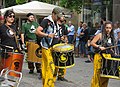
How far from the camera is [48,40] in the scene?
731 centimetres

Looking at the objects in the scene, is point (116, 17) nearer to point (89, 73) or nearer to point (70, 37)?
point (70, 37)

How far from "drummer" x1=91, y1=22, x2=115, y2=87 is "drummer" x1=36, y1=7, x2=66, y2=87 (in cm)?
80

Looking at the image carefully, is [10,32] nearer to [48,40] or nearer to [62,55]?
[48,40]

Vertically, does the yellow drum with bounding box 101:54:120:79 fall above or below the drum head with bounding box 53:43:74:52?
below

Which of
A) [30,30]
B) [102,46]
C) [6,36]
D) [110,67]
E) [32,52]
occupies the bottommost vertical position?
[32,52]

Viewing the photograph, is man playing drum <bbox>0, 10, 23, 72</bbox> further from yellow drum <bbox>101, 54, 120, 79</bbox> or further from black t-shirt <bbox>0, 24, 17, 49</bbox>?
yellow drum <bbox>101, 54, 120, 79</bbox>

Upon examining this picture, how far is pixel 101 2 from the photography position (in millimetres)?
19406

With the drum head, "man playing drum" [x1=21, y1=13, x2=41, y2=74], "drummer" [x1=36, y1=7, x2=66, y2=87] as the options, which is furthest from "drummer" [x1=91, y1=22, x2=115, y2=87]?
"man playing drum" [x1=21, y1=13, x2=41, y2=74]

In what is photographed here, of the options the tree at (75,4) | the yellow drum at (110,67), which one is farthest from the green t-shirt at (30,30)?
the tree at (75,4)

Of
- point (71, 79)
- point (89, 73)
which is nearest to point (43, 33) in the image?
point (71, 79)

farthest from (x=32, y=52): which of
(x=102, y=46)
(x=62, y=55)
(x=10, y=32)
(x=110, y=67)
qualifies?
(x=110, y=67)

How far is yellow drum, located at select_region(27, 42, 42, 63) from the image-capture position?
35.1ft

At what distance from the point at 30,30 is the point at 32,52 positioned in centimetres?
75

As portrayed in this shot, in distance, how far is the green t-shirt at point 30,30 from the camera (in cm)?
1120
